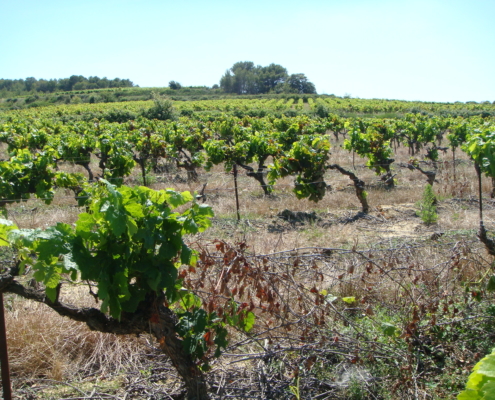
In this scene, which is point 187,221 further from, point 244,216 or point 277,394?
point 244,216

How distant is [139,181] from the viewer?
13.4 metres

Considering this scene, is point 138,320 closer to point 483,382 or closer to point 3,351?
point 3,351

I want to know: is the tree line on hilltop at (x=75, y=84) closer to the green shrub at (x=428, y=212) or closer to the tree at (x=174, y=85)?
the tree at (x=174, y=85)

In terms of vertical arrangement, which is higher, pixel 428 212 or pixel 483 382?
pixel 483 382

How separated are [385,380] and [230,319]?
134cm

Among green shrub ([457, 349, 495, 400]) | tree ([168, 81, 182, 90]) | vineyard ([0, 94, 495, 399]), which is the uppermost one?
tree ([168, 81, 182, 90])

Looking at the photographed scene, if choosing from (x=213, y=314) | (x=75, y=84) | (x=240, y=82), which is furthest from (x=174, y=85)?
(x=213, y=314)

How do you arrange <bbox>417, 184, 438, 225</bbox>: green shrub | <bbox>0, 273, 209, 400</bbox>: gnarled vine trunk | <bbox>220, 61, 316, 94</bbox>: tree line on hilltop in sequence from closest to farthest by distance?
<bbox>0, 273, 209, 400</bbox>: gnarled vine trunk, <bbox>417, 184, 438, 225</bbox>: green shrub, <bbox>220, 61, 316, 94</bbox>: tree line on hilltop

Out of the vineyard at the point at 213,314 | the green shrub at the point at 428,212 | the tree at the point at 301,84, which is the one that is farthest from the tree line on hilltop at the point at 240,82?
the vineyard at the point at 213,314

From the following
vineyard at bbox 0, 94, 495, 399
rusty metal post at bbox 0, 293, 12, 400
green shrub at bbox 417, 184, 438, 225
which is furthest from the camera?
green shrub at bbox 417, 184, 438, 225

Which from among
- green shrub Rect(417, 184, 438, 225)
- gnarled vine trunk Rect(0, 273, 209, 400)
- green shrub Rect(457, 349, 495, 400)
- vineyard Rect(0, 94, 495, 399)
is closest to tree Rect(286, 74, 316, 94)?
green shrub Rect(417, 184, 438, 225)

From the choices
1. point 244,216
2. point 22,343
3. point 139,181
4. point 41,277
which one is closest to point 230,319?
point 41,277

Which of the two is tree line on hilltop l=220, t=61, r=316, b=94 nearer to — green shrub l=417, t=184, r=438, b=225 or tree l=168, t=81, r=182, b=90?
tree l=168, t=81, r=182, b=90

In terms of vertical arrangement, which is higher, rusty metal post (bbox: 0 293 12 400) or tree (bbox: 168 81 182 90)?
tree (bbox: 168 81 182 90)
